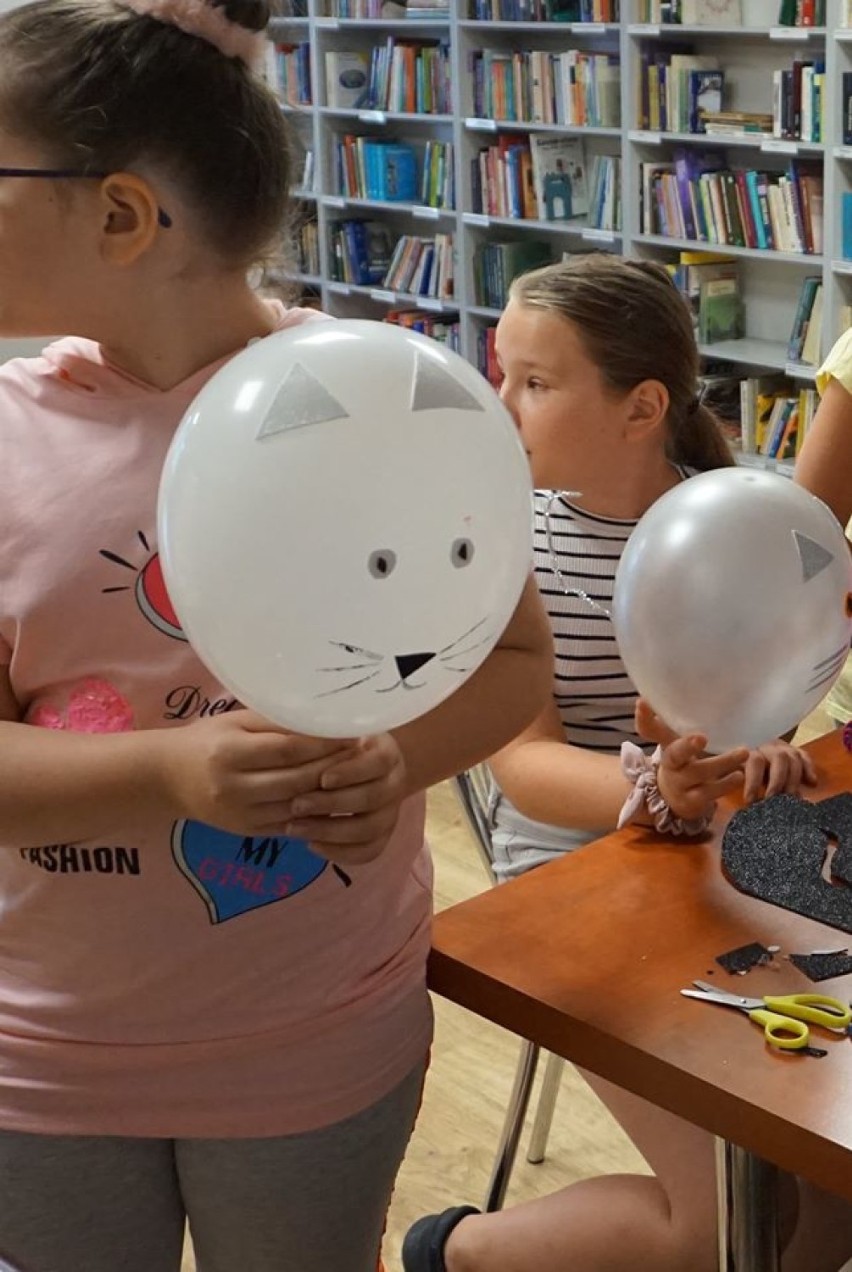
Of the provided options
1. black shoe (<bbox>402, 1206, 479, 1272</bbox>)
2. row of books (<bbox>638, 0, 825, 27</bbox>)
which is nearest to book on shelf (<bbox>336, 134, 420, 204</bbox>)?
row of books (<bbox>638, 0, 825, 27</bbox>)

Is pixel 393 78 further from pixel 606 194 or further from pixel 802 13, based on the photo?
pixel 802 13

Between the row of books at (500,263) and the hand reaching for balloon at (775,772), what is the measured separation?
4441 mm

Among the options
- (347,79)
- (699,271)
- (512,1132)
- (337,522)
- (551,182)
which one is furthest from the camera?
(347,79)

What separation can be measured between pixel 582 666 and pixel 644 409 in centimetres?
30

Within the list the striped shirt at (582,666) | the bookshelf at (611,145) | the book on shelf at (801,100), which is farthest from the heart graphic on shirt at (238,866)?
the book on shelf at (801,100)

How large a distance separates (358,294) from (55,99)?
5.83m

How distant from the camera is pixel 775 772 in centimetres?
156

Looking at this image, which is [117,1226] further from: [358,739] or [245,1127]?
[358,739]

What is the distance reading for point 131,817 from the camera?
1000 mm

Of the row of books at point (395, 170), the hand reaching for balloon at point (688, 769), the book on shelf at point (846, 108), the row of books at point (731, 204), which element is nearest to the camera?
the hand reaching for balloon at point (688, 769)

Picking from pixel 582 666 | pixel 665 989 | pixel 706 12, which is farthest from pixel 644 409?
pixel 706 12

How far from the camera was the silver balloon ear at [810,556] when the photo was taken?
49.4 inches

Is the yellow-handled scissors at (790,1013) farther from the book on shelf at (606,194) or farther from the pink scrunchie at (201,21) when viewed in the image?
the book on shelf at (606,194)

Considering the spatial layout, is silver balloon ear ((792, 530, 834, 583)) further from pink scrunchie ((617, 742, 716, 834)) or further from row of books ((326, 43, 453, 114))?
row of books ((326, 43, 453, 114))
